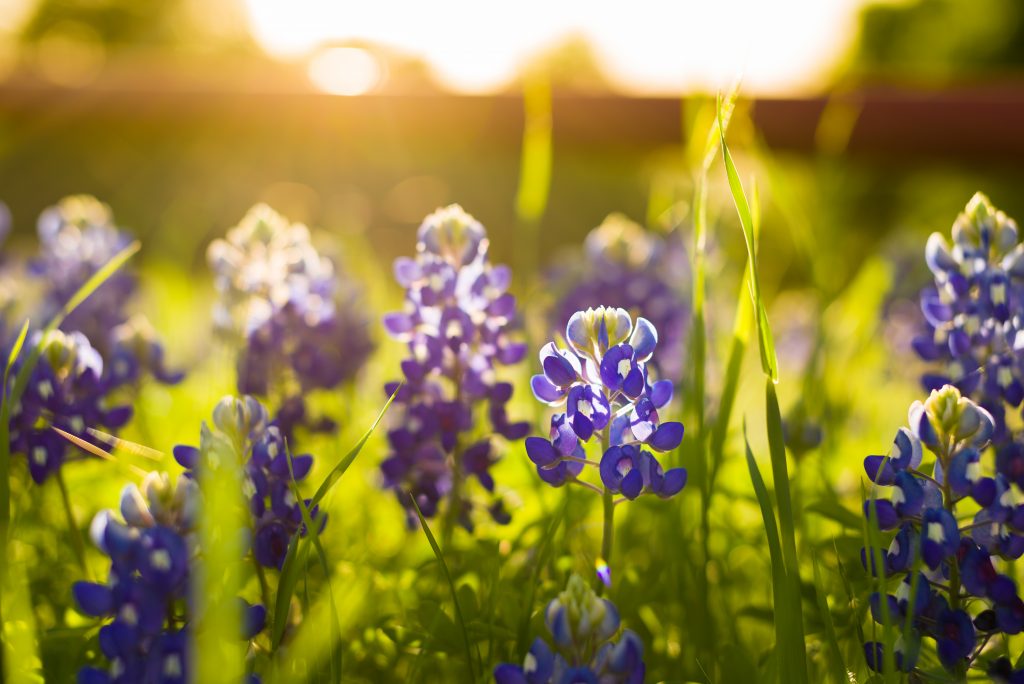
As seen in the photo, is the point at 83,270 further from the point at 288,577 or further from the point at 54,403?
the point at 288,577

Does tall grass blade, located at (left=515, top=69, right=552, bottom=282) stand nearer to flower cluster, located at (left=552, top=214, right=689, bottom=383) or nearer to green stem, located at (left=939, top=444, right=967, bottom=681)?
flower cluster, located at (left=552, top=214, right=689, bottom=383)

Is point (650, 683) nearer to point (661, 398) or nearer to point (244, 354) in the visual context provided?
point (661, 398)

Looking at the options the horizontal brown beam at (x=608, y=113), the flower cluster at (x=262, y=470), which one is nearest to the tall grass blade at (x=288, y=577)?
the flower cluster at (x=262, y=470)

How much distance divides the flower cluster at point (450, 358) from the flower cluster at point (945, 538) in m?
0.80

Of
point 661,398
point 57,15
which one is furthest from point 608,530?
point 57,15

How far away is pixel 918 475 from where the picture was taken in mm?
1536

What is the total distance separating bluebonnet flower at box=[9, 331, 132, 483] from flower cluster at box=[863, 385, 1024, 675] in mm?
1568

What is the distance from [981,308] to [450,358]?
3.55ft

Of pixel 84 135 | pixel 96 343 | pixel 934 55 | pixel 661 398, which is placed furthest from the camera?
pixel 934 55

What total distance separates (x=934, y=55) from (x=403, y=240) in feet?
43.9

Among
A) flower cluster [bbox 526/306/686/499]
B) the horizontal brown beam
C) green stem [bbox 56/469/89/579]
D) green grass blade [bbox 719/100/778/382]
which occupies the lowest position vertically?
green stem [bbox 56/469/89/579]

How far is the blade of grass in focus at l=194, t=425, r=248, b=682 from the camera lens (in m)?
1.24

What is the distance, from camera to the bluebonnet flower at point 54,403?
201 cm

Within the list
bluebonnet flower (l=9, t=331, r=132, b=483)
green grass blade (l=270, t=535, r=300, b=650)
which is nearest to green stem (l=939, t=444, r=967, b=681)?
green grass blade (l=270, t=535, r=300, b=650)
